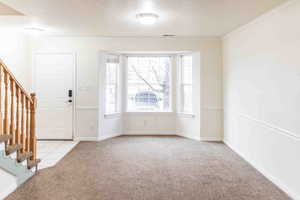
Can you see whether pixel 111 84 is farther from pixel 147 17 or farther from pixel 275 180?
pixel 275 180

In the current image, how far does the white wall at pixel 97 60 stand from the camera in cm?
523

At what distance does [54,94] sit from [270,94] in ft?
14.3

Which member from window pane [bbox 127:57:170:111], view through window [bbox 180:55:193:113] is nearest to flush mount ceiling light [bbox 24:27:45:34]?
window pane [bbox 127:57:170:111]

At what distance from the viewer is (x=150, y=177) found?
3.21 metres

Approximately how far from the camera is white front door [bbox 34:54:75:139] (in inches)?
207

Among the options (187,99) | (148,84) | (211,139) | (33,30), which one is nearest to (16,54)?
(33,30)

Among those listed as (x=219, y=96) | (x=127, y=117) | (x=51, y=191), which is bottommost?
(x=51, y=191)

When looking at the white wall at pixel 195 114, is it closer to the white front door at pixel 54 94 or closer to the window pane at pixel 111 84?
the window pane at pixel 111 84

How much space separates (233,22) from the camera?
13.0ft

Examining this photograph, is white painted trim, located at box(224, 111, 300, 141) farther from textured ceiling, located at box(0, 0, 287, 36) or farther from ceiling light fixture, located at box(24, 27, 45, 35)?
ceiling light fixture, located at box(24, 27, 45, 35)

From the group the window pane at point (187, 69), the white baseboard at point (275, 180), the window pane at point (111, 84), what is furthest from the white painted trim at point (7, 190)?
the window pane at point (187, 69)

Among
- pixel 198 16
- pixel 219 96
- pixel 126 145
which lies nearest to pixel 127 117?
pixel 126 145

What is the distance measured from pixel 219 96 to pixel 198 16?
87.9 inches

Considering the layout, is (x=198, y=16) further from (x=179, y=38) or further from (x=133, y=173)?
(x=133, y=173)
